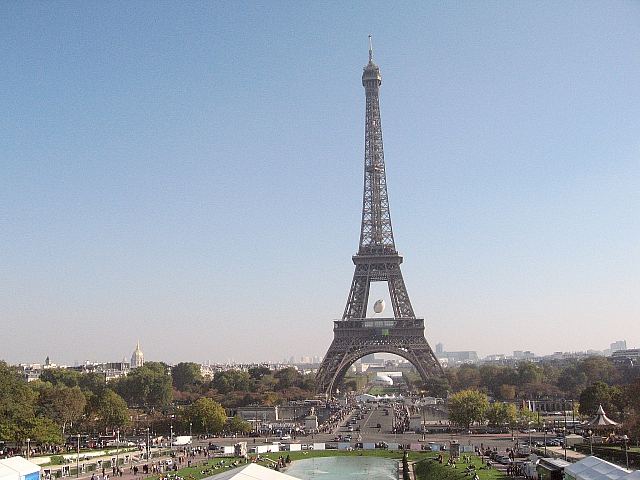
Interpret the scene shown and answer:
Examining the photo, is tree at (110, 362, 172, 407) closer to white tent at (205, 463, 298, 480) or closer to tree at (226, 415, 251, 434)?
tree at (226, 415, 251, 434)

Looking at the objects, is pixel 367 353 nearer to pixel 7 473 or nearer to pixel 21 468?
pixel 21 468

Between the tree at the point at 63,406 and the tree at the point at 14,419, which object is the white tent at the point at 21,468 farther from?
the tree at the point at 63,406

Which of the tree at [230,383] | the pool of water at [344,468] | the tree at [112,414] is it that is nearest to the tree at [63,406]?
the tree at [112,414]

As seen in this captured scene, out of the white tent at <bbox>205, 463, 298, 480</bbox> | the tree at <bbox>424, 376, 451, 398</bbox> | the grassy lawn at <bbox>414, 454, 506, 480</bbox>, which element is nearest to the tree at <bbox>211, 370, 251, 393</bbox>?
the tree at <bbox>424, 376, 451, 398</bbox>

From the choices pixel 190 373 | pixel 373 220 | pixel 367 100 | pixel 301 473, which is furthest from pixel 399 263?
pixel 301 473

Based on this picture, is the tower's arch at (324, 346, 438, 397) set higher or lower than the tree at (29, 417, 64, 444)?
higher

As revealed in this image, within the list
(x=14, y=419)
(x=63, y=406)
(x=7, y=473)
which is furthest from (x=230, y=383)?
(x=7, y=473)
